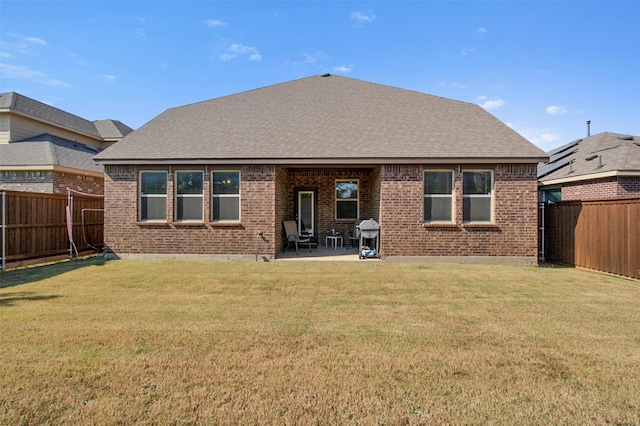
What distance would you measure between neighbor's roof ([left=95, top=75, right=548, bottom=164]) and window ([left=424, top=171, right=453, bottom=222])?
573 millimetres

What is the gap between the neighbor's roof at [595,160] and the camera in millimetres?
11688

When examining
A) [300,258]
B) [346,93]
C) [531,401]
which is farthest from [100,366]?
[346,93]

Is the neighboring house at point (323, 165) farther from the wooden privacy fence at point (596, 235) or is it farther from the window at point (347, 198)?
the window at point (347, 198)

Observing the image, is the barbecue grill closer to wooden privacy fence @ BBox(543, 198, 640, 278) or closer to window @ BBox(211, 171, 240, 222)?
window @ BBox(211, 171, 240, 222)

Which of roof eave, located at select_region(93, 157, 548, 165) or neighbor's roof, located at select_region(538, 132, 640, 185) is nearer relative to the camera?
roof eave, located at select_region(93, 157, 548, 165)

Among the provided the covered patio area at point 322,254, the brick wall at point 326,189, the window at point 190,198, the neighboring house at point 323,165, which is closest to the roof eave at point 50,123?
the neighboring house at point 323,165

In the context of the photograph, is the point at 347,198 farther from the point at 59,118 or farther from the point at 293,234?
the point at 59,118

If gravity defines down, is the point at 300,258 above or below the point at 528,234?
below

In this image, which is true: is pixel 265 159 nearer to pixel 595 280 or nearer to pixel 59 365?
pixel 59 365

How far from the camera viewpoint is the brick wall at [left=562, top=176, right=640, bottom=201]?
38.0 ft

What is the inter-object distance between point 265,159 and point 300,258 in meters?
3.29

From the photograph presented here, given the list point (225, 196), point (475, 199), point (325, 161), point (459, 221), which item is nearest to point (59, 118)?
point (225, 196)

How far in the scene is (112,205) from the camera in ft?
35.9

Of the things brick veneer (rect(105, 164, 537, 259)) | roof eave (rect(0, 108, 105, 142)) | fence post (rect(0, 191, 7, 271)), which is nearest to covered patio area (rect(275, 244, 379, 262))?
brick veneer (rect(105, 164, 537, 259))
